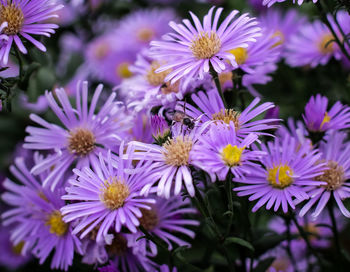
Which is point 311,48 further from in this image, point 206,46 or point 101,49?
point 101,49

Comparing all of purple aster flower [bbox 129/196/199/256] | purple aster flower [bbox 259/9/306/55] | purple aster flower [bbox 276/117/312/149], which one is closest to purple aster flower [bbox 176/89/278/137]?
purple aster flower [bbox 276/117/312/149]

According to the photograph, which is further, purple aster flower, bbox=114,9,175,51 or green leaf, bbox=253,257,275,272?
purple aster flower, bbox=114,9,175,51

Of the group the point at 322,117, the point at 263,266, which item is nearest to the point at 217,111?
the point at 322,117

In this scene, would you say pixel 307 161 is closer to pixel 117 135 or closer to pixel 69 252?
pixel 117 135

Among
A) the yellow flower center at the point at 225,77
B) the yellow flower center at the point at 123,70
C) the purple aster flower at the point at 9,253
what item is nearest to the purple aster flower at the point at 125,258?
the yellow flower center at the point at 225,77

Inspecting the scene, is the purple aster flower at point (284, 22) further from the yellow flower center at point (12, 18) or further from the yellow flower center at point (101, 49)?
the yellow flower center at point (12, 18)

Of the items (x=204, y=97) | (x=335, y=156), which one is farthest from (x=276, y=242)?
(x=204, y=97)

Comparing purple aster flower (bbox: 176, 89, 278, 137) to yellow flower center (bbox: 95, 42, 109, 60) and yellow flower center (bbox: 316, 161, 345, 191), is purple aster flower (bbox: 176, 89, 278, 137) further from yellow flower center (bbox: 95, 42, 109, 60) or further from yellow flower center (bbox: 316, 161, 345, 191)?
yellow flower center (bbox: 95, 42, 109, 60)
